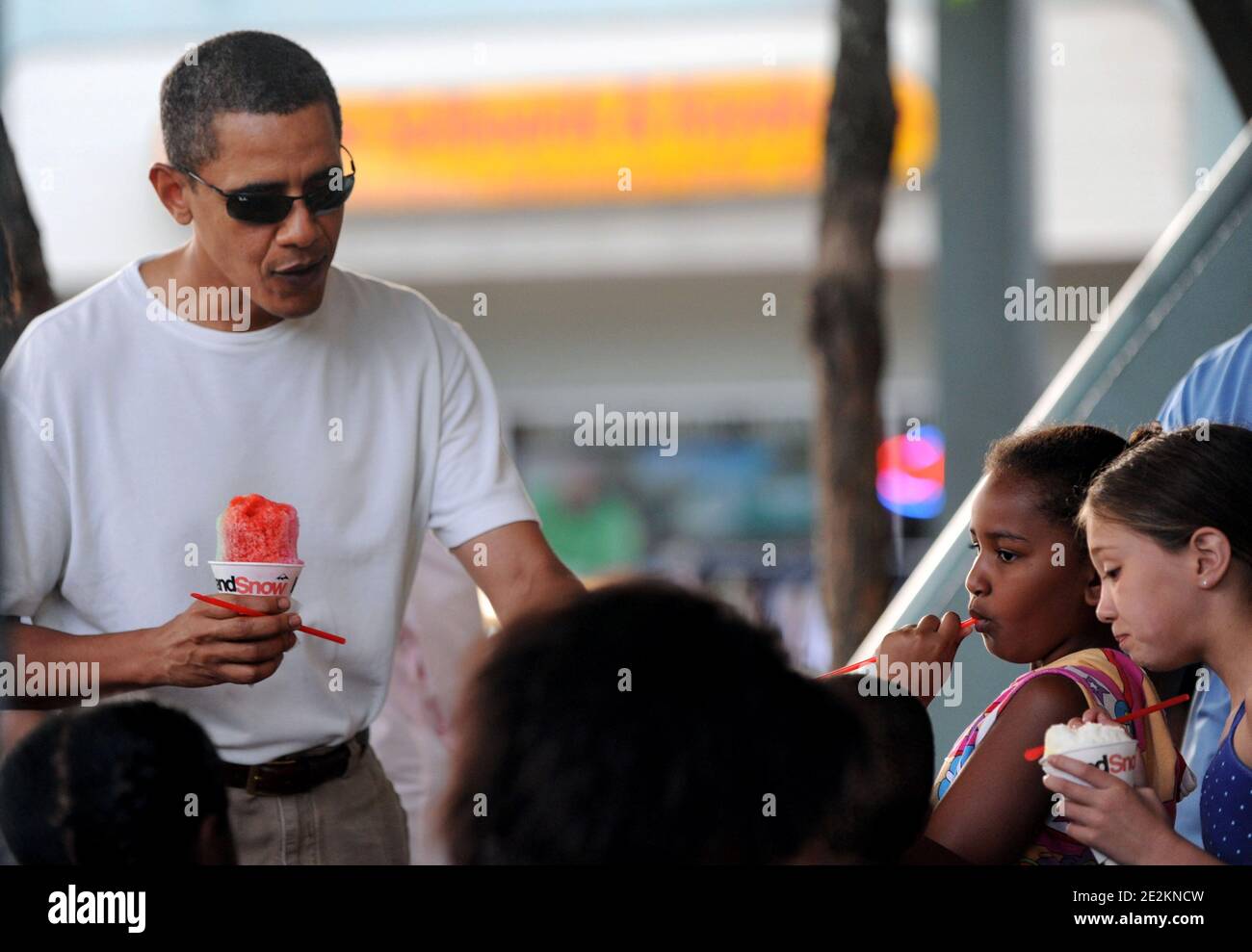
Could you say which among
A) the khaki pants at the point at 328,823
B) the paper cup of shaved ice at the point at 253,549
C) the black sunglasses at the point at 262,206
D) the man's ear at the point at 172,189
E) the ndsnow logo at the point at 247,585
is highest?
the man's ear at the point at 172,189

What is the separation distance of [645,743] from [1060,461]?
4.12 ft

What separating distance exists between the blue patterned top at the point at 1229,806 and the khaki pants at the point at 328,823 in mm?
1340

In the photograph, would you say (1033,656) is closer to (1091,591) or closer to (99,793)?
(1091,591)

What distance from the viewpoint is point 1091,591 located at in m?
2.34

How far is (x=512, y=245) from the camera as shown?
13062mm

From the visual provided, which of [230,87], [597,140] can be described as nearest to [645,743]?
[230,87]

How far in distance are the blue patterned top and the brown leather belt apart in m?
1.36

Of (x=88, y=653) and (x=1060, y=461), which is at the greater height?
(x=1060, y=461)

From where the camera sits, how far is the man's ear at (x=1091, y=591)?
92.0 inches

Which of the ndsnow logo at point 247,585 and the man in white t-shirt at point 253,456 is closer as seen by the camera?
the ndsnow logo at point 247,585

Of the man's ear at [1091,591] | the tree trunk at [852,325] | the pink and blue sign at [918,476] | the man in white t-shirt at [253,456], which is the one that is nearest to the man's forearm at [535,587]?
the man in white t-shirt at [253,456]

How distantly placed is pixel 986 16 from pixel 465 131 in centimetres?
742

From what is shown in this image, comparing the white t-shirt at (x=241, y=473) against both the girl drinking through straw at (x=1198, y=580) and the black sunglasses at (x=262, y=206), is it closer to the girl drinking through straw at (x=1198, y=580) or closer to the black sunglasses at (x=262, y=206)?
the black sunglasses at (x=262, y=206)

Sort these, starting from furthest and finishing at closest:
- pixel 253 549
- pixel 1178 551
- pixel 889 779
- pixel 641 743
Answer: pixel 253 549 < pixel 1178 551 < pixel 889 779 < pixel 641 743
